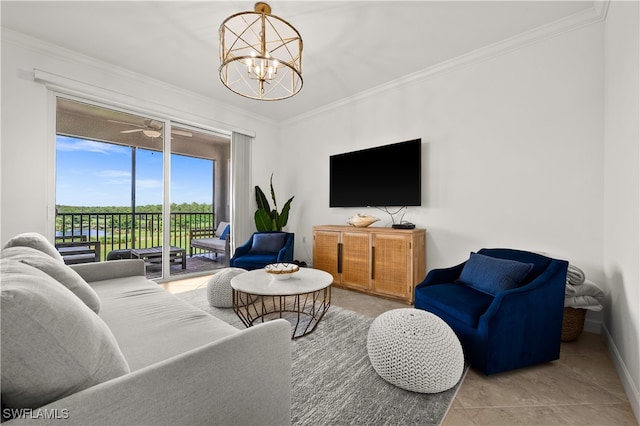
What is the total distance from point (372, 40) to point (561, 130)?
6.09 ft

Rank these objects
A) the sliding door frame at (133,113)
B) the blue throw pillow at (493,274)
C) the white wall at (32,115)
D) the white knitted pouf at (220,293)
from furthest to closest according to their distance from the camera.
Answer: the sliding door frame at (133,113), the white knitted pouf at (220,293), the white wall at (32,115), the blue throw pillow at (493,274)

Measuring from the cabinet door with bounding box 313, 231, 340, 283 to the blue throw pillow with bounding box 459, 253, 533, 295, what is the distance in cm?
167

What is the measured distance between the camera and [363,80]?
351 cm

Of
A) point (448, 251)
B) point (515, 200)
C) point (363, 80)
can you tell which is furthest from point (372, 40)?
point (448, 251)

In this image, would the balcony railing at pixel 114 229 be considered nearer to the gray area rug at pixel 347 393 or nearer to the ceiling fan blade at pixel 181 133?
the ceiling fan blade at pixel 181 133

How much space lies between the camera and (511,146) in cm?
270

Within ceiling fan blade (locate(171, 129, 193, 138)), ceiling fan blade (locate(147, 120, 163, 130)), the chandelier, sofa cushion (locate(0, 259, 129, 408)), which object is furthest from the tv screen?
sofa cushion (locate(0, 259, 129, 408))

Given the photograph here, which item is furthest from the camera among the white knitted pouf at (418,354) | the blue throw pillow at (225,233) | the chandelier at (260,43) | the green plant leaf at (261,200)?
the blue throw pillow at (225,233)

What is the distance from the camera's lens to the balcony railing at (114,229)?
12.2ft

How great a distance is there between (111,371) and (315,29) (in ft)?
9.16

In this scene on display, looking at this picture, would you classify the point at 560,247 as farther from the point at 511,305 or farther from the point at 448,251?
the point at 511,305

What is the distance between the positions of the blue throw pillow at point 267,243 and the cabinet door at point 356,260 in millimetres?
906

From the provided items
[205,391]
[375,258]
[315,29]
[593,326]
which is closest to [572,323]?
[593,326]

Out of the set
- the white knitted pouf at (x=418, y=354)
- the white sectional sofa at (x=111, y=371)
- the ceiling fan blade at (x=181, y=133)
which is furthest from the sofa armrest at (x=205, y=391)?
the ceiling fan blade at (x=181, y=133)
